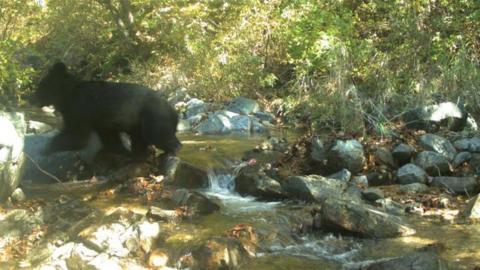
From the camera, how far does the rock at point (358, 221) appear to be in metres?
5.94

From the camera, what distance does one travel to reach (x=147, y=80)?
18.3m

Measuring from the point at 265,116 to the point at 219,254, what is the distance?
31.5ft

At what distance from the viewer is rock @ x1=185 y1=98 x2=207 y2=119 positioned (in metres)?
15.4

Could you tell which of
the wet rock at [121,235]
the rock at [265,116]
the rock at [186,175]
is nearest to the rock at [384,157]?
the rock at [186,175]

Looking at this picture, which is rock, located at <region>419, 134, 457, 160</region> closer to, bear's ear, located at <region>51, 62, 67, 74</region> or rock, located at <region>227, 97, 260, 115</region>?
bear's ear, located at <region>51, 62, 67, 74</region>

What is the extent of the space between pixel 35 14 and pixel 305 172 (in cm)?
1552

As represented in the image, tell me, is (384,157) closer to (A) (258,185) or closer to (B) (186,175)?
(A) (258,185)

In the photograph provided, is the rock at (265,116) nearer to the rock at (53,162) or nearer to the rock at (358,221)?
the rock at (53,162)

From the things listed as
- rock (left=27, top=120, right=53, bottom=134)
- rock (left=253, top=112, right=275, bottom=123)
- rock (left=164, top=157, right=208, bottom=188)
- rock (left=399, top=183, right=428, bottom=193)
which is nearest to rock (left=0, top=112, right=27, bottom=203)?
rock (left=164, top=157, right=208, bottom=188)

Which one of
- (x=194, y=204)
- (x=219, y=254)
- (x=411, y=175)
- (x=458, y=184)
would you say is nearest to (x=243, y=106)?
(x=411, y=175)

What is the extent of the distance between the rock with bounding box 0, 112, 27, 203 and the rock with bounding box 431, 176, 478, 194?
224 inches

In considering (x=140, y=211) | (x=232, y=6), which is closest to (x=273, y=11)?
(x=232, y=6)

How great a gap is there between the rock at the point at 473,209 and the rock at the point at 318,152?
2627 millimetres

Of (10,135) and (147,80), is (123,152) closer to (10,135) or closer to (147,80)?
(10,135)
